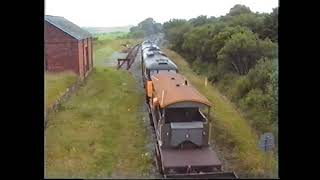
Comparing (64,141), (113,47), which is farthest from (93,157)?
(113,47)

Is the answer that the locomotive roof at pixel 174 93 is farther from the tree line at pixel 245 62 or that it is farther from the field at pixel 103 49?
the field at pixel 103 49

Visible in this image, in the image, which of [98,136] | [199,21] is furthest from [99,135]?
[199,21]

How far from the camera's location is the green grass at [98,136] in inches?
267

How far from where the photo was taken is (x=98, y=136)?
8.55 metres

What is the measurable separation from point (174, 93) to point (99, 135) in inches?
77.6

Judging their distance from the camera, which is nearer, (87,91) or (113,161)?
(113,161)

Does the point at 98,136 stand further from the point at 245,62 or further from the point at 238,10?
the point at 238,10

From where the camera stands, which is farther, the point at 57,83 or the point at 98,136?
the point at 57,83

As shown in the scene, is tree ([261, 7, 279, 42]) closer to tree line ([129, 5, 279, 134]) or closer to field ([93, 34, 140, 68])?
tree line ([129, 5, 279, 134])

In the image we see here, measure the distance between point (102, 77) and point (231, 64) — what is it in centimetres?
522

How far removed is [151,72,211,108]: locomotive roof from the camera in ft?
24.3

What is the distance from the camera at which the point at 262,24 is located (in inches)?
699

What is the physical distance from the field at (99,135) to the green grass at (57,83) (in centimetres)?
36

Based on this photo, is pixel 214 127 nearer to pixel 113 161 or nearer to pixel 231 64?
pixel 113 161
